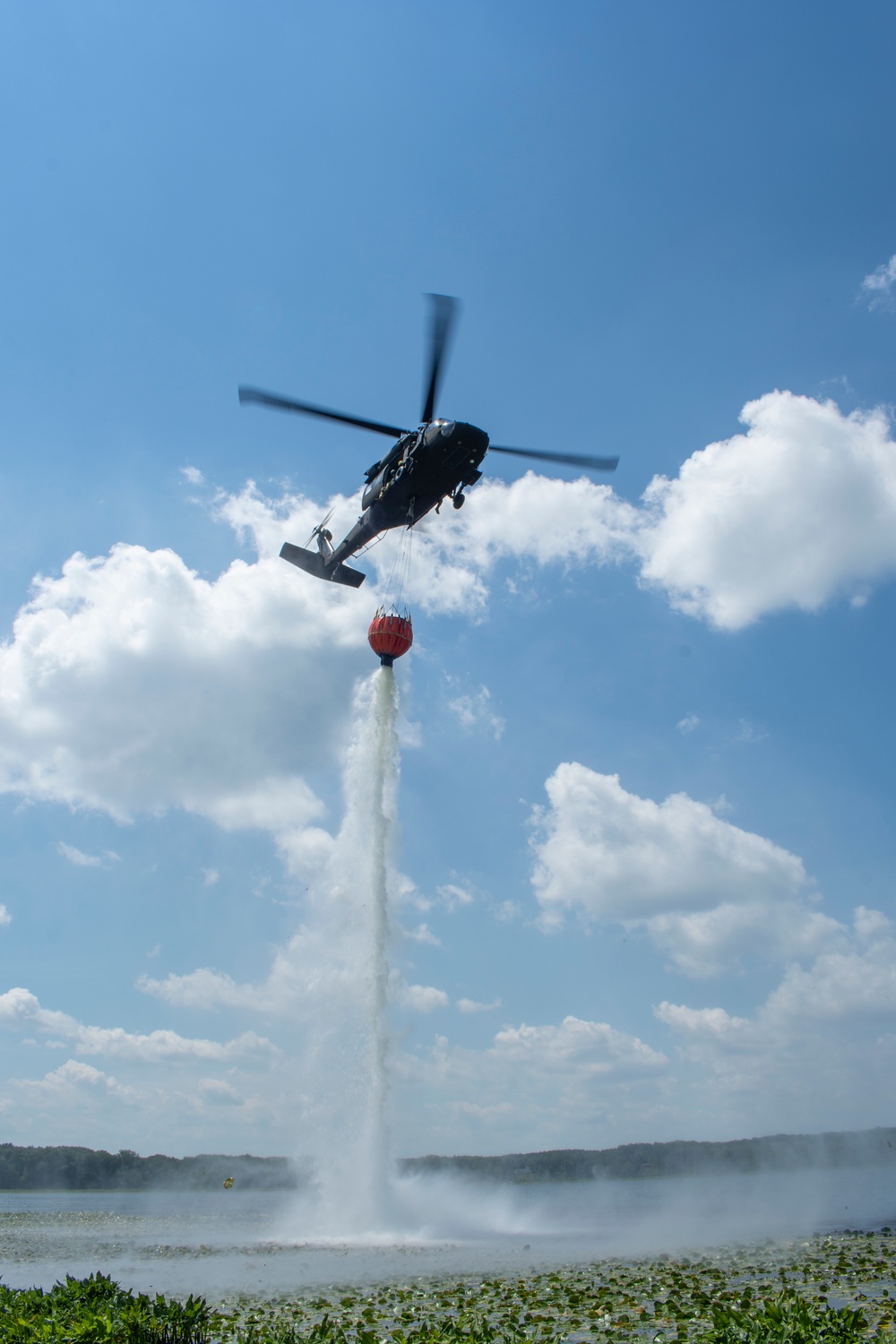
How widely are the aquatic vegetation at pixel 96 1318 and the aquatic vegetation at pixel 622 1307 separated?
3.53 ft

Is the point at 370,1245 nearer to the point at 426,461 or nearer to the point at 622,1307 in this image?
the point at 622,1307

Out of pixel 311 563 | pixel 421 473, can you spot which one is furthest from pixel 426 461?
pixel 311 563

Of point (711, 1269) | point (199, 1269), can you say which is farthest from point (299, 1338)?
point (199, 1269)

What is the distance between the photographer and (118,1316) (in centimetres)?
1313

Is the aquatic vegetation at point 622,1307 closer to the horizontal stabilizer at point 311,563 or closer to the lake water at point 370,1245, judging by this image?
the lake water at point 370,1245

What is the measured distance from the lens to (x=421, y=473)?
3103cm

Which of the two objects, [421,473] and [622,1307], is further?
[421,473]

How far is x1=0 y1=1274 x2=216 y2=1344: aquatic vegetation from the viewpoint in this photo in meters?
12.1

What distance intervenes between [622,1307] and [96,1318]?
10554 mm

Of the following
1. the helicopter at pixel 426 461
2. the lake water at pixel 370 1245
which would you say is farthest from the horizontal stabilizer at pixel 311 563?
the lake water at pixel 370 1245

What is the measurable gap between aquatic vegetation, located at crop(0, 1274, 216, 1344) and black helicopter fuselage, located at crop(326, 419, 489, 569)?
24836 millimetres

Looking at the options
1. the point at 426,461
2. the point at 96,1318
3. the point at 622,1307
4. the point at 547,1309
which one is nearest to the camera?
the point at 96,1318

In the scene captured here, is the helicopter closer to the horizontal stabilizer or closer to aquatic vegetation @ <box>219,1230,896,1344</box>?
the horizontal stabilizer

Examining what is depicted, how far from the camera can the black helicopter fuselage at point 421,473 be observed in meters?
30.0
